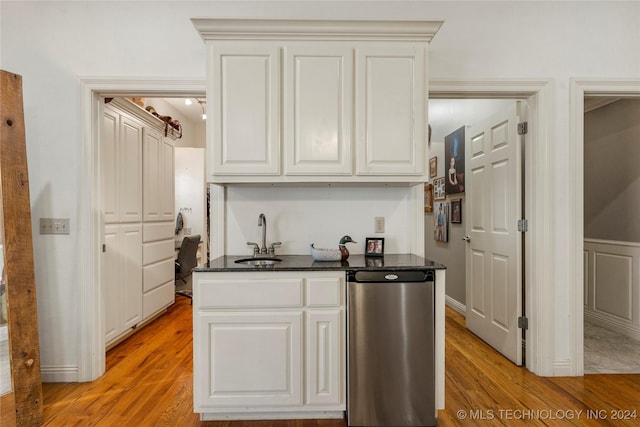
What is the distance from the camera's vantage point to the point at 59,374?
239cm

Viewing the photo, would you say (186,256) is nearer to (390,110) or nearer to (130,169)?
(130,169)

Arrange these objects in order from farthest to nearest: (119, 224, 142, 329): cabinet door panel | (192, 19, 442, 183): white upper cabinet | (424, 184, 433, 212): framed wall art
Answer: (424, 184, 433, 212): framed wall art, (119, 224, 142, 329): cabinet door panel, (192, 19, 442, 183): white upper cabinet

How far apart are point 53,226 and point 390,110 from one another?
244 cm

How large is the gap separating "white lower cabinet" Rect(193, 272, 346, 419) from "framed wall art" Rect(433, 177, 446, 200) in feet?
9.07

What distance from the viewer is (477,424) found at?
6.28ft

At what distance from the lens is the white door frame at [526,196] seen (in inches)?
94.6

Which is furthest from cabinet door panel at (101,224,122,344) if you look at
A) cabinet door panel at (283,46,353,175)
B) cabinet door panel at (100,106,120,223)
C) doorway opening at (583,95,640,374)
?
doorway opening at (583,95,640,374)

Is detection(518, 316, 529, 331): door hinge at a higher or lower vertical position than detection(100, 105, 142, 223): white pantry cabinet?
lower

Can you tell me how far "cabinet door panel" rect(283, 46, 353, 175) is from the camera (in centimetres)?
210

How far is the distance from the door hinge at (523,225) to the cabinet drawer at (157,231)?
134 inches

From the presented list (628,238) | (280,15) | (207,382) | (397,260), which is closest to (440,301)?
(397,260)

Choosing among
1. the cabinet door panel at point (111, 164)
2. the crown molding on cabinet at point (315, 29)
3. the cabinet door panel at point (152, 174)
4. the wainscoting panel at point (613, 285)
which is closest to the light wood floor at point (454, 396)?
the wainscoting panel at point (613, 285)

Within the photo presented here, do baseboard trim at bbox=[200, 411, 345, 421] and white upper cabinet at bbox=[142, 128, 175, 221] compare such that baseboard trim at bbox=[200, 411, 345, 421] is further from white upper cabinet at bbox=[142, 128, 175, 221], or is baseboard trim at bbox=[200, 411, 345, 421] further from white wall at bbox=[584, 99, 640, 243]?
white wall at bbox=[584, 99, 640, 243]

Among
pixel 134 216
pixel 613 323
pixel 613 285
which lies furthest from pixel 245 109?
Result: pixel 613 323
